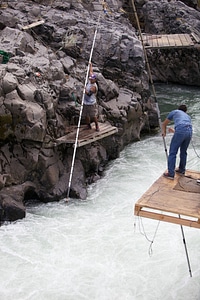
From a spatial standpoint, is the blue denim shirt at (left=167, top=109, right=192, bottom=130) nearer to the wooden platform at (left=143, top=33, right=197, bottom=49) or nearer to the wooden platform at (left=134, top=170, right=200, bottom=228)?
the wooden platform at (left=134, top=170, right=200, bottom=228)

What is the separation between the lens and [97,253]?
31.8 feet

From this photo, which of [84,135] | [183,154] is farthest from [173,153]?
[84,135]

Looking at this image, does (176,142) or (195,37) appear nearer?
(176,142)

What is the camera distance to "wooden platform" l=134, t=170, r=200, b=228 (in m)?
6.75

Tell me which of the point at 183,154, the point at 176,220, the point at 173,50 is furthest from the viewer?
the point at 173,50

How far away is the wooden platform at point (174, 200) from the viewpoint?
22.2ft

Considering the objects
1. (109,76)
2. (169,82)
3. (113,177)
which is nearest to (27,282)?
(113,177)

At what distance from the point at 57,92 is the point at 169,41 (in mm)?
11814

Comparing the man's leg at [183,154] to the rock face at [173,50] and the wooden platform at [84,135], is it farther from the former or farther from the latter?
the rock face at [173,50]

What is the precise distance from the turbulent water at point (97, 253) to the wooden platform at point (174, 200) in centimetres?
219

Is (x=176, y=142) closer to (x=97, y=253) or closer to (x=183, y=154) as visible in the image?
(x=183, y=154)

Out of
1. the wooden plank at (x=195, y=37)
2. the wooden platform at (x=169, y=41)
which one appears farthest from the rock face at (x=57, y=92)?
the wooden plank at (x=195, y=37)

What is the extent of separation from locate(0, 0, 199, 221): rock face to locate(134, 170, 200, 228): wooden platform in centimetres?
465

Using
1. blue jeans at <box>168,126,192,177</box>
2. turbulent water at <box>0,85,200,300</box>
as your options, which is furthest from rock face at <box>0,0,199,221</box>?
blue jeans at <box>168,126,192,177</box>
